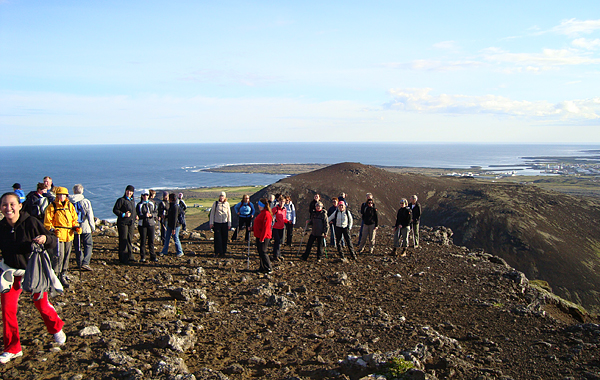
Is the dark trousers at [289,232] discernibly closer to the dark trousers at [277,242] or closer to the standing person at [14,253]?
the dark trousers at [277,242]

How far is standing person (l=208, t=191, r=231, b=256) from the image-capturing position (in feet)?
39.0

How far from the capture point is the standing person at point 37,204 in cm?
876

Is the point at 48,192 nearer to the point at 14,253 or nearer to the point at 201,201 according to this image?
the point at 14,253

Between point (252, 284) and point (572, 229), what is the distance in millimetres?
52735

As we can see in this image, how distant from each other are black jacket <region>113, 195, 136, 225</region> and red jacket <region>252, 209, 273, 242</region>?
3.41 metres

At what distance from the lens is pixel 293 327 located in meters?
7.30

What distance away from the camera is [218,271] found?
10945 millimetres

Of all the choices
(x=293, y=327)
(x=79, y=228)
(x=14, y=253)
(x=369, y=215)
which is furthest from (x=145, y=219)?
(x=369, y=215)

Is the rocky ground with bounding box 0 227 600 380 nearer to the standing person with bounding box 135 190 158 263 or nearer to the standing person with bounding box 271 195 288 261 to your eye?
the standing person with bounding box 135 190 158 263

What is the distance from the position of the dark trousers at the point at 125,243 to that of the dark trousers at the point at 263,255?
3623 millimetres

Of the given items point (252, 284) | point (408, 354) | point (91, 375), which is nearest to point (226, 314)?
point (252, 284)

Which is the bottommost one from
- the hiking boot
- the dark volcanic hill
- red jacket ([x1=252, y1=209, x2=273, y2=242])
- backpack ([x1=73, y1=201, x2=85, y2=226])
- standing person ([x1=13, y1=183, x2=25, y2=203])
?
the dark volcanic hill

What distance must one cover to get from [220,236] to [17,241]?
286 inches

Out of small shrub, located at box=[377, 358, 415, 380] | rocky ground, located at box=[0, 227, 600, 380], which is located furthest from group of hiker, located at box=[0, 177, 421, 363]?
small shrub, located at box=[377, 358, 415, 380]
